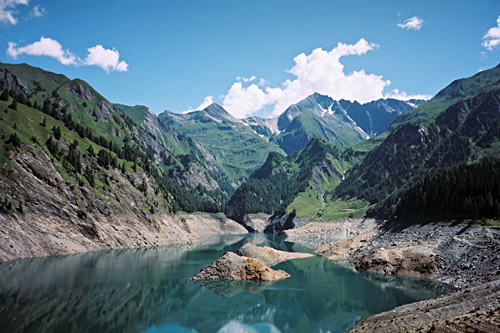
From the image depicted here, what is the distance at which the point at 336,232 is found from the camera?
19650cm

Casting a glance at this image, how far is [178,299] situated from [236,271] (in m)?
17.9

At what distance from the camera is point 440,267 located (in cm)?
6469

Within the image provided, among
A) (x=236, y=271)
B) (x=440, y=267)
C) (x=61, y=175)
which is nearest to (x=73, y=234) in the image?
(x=61, y=175)

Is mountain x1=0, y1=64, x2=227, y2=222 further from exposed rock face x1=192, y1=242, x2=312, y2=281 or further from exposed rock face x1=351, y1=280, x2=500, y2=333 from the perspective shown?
exposed rock face x1=351, y1=280, x2=500, y2=333

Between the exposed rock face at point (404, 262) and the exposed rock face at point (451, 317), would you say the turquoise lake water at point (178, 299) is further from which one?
the exposed rock face at point (451, 317)

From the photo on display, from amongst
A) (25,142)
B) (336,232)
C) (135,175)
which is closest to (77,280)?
(25,142)

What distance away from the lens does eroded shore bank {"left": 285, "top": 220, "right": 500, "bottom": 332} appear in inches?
1158

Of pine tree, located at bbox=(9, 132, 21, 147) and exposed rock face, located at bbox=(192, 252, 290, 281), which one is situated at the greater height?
pine tree, located at bbox=(9, 132, 21, 147)

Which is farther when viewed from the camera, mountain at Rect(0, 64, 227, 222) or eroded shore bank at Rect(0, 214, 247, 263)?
mountain at Rect(0, 64, 227, 222)

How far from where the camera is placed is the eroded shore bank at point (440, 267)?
29416mm

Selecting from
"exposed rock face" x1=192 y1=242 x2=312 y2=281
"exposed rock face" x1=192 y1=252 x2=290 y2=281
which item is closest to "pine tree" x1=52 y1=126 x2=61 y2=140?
"exposed rock face" x1=192 y1=242 x2=312 y2=281

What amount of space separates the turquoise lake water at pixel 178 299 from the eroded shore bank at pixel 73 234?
6966 millimetres

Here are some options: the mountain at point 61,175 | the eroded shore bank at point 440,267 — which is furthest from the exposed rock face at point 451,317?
the mountain at point 61,175

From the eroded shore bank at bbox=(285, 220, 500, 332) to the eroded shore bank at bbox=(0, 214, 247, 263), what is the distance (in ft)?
224
